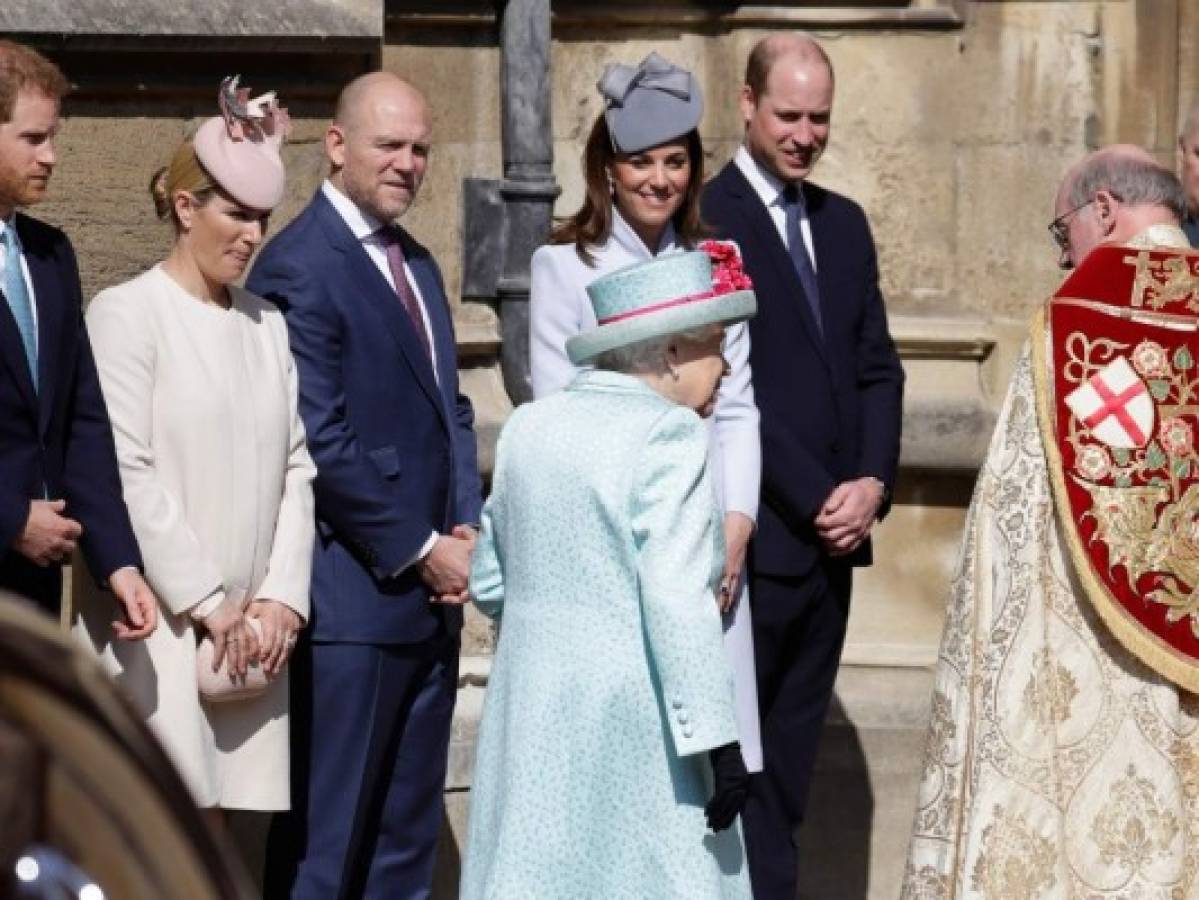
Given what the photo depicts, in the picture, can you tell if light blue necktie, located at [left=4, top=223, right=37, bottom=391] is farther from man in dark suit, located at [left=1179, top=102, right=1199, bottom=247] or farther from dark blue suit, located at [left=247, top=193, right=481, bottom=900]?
Answer: man in dark suit, located at [left=1179, top=102, right=1199, bottom=247]

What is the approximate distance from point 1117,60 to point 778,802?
8.14 feet

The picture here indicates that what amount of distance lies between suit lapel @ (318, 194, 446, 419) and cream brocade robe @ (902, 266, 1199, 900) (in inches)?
45.2

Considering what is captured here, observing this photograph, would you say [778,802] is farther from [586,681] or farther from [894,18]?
[894,18]

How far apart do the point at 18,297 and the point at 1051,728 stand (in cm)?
215

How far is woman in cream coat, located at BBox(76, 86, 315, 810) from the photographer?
4340 millimetres

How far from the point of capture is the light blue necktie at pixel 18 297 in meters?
4.09

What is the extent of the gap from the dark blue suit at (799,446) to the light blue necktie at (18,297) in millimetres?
1766

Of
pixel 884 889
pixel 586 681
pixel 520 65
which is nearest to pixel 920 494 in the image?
pixel 884 889

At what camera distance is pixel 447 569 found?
4.80m

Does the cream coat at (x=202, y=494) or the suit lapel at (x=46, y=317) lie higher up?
the suit lapel at (x=46, y=317)

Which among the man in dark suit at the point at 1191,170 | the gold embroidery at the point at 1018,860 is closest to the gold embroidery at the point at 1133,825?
the gold embroidery at the point at 1018,860

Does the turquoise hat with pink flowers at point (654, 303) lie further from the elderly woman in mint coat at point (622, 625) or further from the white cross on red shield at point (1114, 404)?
the white cross on red shield at point (1114, 404)

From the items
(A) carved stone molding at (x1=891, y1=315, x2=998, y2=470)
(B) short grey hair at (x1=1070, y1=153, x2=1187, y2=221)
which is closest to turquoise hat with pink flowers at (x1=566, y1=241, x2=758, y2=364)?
(B) short grey hair at (x1=1070, y1=153, x2=1187, y2=221)

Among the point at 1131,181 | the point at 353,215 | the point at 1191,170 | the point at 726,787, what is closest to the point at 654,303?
the point at 726,787
